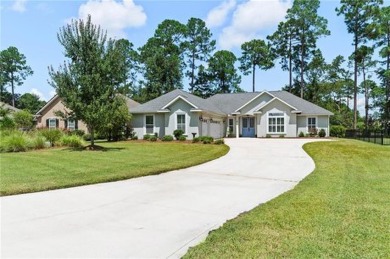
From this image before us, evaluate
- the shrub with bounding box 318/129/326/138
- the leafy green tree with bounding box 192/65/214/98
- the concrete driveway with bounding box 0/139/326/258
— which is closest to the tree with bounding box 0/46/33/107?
the leafy green tree with bounding box 192/65/214/98

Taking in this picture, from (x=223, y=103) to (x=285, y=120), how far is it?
8591 mm

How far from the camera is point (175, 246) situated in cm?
436

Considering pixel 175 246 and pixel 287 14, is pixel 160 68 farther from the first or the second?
pixel 175 246

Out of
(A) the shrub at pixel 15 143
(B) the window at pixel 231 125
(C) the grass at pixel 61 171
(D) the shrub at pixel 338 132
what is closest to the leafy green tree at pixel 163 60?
(B) the window at pixel 231 125

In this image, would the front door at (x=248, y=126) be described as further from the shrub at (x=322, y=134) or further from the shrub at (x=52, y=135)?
the shrub at (x=52, y=135)

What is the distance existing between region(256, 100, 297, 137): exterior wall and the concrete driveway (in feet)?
70.8

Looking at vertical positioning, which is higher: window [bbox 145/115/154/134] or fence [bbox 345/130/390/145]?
window [bbox 145/115/154/134]

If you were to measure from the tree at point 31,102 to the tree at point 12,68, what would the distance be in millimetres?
2093

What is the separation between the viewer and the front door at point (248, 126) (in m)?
34.0

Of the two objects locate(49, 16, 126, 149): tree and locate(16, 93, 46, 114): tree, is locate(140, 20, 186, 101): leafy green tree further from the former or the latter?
locate(49, 16, 126, 149): tree

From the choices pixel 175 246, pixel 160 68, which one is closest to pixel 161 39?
pixel 160 68

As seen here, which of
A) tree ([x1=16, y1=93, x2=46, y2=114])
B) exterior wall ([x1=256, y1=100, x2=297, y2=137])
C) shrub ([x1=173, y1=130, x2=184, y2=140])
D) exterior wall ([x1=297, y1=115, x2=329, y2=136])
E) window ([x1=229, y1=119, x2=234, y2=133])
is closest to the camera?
shrub ([x1=173, y1=130, x2=184, y2=140])

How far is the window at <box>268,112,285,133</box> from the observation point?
31719 millimetres

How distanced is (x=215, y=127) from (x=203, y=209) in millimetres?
26185
